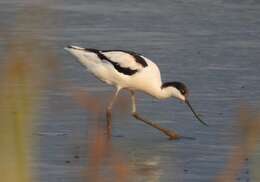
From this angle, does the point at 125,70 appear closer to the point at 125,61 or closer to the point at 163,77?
the point at 125,61

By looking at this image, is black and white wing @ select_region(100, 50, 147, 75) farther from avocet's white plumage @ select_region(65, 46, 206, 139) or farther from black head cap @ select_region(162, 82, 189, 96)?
black head cap @ select_region(162, 82, 189, 96)

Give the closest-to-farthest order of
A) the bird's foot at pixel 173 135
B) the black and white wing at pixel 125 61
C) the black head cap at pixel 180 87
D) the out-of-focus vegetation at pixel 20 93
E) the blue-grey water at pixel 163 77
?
the out-of-focus vegetation at pixel 20 93 → the blue-grey water at pixel 163 77 → the bird's foot at pixel 173 135 → the black head cap at pixel 180 87 → the black and white wing at pixel 125 61

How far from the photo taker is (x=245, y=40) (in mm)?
15500

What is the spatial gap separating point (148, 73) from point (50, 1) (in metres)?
7.18

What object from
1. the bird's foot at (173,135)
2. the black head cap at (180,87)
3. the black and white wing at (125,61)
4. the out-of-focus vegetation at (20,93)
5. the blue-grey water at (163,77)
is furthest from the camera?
the black and white wing at (125,61)

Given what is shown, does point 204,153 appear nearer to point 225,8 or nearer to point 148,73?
point 148,73

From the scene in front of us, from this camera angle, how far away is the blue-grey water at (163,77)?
26.4 ft

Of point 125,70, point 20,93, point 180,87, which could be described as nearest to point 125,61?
point 125,70

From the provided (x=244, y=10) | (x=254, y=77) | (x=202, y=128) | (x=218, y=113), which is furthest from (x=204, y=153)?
(x=244, y=10)

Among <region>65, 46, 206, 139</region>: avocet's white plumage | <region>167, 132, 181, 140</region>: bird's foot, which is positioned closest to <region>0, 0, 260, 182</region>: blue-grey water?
<region>167, 132, 181, 140</region>: bird's foot

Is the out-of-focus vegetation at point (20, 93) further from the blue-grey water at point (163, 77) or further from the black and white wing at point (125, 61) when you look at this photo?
the black and white wing at point (125, 61)

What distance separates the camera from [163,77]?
42.1ft

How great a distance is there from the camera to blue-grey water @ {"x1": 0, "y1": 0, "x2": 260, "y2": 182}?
805cm

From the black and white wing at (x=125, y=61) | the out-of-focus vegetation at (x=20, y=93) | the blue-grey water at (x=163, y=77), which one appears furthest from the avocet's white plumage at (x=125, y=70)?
the out-of-focus vegetation at (x=20, y=93)
